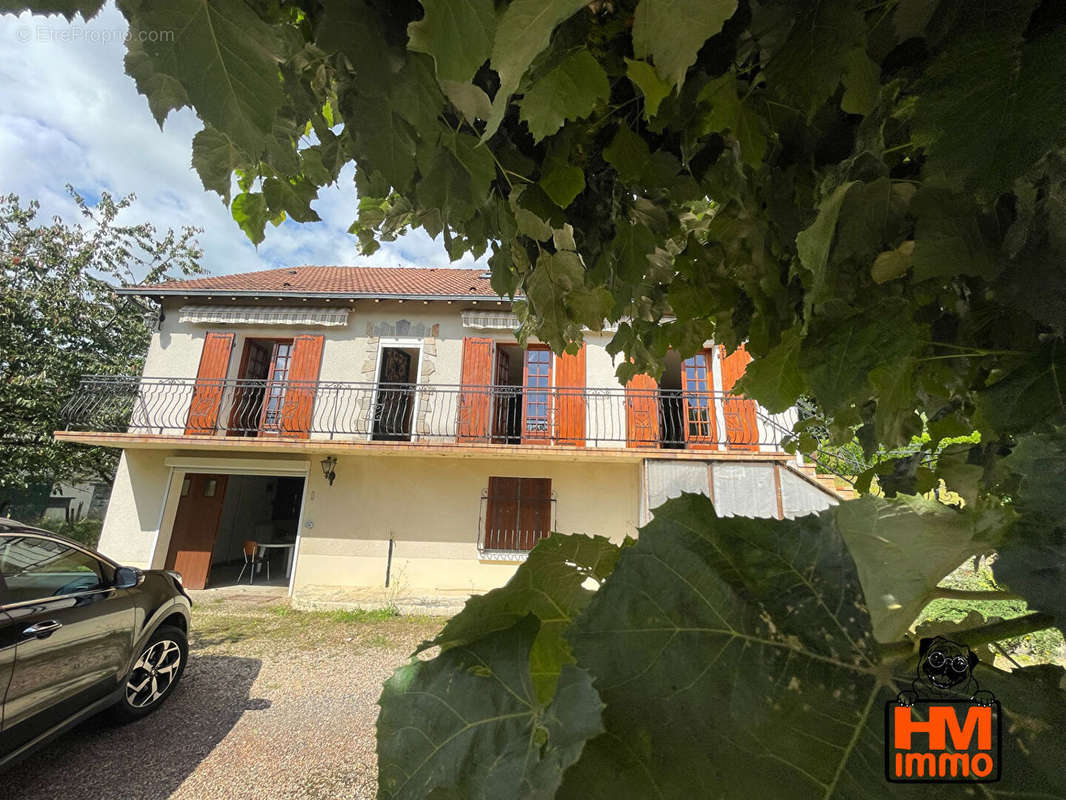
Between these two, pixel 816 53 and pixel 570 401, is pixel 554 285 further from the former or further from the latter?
pixel 570 401

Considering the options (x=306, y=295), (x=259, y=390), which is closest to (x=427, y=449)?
(x=306, y=295)

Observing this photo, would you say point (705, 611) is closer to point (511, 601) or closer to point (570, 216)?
point (511, 601)

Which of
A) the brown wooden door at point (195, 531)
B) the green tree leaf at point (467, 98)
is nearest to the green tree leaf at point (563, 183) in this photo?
the green tree leaf at point (467, 98)

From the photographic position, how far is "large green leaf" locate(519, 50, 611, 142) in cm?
61

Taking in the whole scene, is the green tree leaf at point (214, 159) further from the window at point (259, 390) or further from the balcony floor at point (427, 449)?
the window at point (259, 390)

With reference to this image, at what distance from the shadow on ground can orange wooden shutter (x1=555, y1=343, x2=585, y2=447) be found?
5.68 m

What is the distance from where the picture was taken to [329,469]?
9.06 m

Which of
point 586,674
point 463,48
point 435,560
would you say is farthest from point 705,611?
point 435,560

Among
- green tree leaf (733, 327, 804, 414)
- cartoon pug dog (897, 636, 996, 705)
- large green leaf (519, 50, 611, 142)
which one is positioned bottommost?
cartoon pug dog (897, 636, 996, 705)

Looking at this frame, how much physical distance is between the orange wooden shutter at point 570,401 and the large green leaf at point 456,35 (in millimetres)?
8512

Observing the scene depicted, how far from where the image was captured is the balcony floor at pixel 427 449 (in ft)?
27.5

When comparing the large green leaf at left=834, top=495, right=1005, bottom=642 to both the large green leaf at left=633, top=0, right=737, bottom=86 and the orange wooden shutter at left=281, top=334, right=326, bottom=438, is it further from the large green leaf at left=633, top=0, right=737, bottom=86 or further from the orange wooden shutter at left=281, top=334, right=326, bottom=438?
the orange wooden shutter at left=281, top=334, right=326, bottom=438

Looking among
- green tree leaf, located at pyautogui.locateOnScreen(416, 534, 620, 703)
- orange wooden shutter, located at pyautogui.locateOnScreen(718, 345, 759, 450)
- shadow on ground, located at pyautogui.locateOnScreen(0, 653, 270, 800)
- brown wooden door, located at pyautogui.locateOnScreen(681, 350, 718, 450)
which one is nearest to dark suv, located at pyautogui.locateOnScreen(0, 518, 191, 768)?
shadow on ground, located at pyautogui.locateOnScreen(0, 653, 270, 800)

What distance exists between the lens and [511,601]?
1.46 feet
